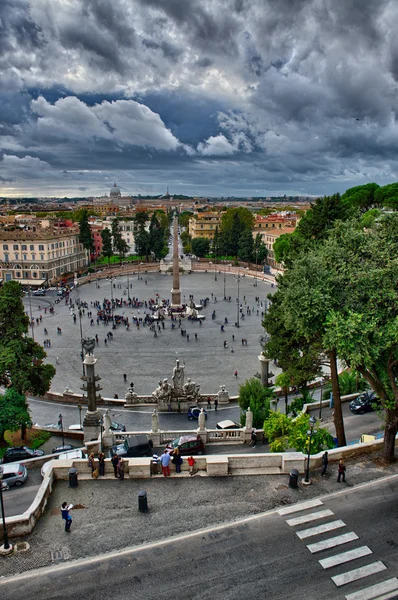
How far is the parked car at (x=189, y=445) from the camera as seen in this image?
18656mm

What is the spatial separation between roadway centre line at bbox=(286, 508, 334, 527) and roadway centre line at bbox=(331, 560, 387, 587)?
175 cm

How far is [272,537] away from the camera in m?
11.3

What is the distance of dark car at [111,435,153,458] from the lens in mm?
18516

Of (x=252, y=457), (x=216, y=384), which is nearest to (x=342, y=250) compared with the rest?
(x=252, y=457)

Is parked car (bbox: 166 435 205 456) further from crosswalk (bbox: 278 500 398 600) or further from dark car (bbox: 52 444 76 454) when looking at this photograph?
crosswalk (bbox: 278 500 398 600)

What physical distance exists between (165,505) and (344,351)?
6.63 meters

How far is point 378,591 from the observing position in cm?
970

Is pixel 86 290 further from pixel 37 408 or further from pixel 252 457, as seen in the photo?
pixel 252 457

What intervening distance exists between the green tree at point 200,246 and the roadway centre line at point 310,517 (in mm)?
84310

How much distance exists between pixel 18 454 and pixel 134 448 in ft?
17.7

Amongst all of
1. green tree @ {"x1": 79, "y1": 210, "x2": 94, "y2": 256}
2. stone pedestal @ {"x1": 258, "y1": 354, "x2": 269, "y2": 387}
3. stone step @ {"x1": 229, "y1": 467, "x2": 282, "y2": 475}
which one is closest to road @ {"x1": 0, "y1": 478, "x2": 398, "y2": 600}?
stone step @ {"x1": 229, "y1": 467, "x2": 282, "y2": 475}

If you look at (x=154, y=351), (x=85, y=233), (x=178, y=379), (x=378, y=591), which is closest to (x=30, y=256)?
(x=85, y=233)

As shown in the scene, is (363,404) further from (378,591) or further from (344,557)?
(378,591)

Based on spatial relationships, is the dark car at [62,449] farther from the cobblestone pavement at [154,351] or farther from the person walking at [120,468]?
the cobblestone pavement at [154,351]
